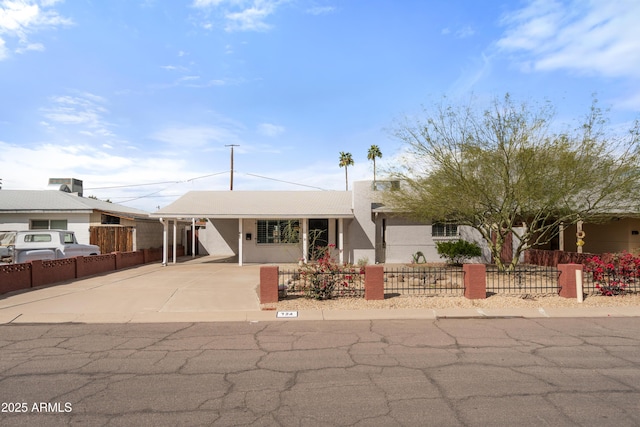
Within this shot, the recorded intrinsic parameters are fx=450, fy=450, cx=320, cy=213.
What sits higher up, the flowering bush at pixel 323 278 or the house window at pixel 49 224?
the house window at pixel 49 224

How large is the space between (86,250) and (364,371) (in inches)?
611

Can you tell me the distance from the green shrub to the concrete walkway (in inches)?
348

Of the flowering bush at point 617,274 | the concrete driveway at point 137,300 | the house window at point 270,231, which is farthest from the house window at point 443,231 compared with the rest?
the concrete driveway at point 137,300

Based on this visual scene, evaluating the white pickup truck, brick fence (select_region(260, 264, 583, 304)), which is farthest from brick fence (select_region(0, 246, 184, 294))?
brick fence (select_region(260, 264, 583, 304))

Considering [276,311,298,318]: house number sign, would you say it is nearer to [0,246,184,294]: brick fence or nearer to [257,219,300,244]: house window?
[0,246,184,294]: brick fence

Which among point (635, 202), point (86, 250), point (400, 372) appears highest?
point (635, 202)

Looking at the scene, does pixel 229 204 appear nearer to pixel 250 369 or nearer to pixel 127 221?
pixel 127 221

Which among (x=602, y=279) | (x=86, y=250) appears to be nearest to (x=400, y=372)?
(x=602, y=279)

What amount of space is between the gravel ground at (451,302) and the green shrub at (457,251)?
776cm

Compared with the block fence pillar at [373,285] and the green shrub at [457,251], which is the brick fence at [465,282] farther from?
the green shrub at [457,251]

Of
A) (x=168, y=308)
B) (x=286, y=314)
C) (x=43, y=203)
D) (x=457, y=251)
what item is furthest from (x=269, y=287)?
(x=43, y=203)

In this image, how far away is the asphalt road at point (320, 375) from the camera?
4.57 meters

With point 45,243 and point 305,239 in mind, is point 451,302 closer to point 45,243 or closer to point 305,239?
point 305,239

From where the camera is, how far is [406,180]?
15.9m
